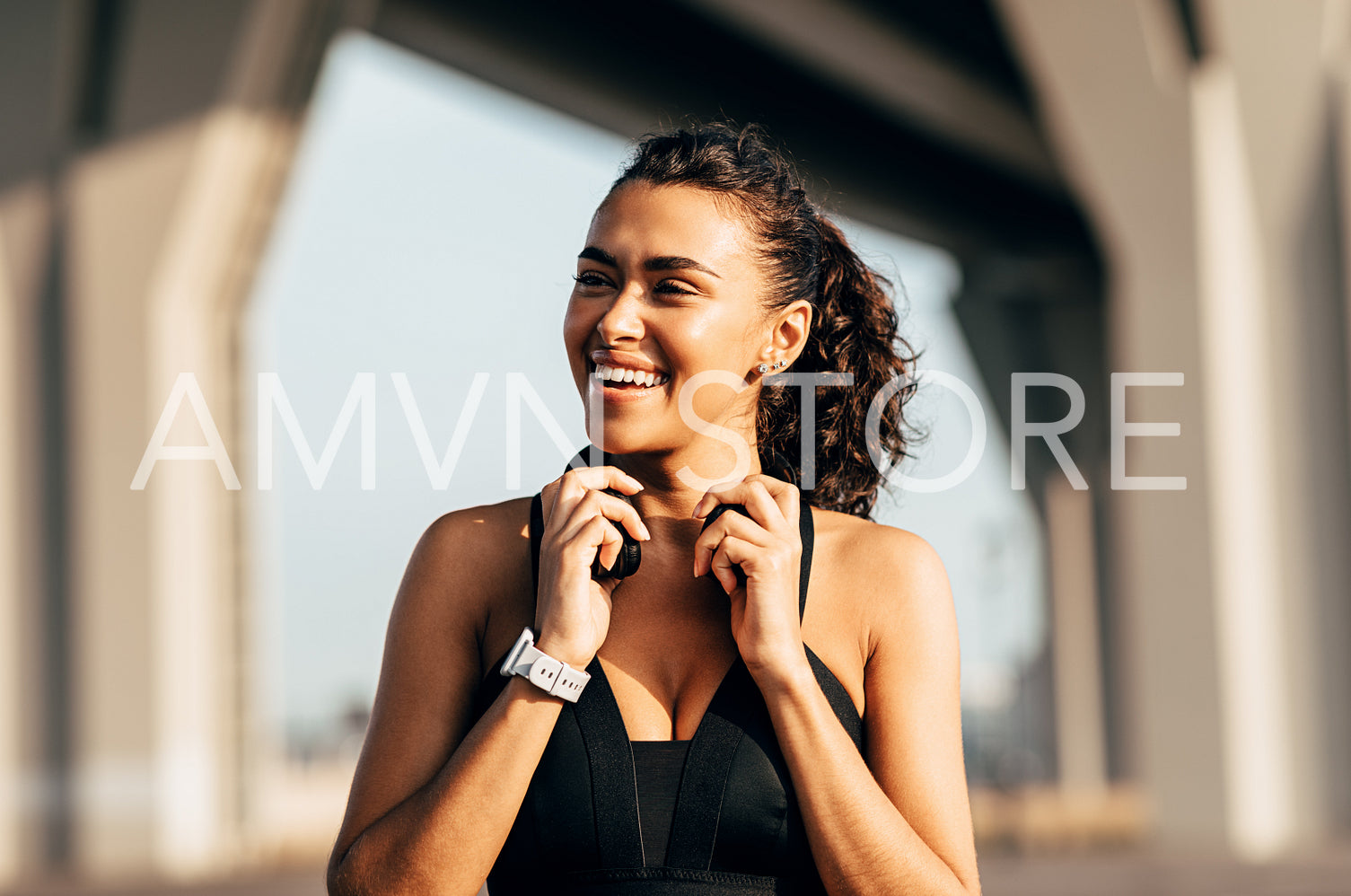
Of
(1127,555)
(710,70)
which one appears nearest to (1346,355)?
(1127,555)

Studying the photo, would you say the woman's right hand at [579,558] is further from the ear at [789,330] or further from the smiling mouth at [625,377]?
the ear at [789,330]

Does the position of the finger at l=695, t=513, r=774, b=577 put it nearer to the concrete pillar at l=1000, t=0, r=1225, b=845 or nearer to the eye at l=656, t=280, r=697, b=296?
the eye at l=656, t=280, r=697, b=296

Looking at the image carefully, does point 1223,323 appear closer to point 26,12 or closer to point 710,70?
point 710,70

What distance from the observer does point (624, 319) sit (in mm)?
1884

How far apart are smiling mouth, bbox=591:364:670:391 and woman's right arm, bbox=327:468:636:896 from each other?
0.41 ft

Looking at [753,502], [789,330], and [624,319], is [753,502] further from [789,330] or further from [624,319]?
[789,330]

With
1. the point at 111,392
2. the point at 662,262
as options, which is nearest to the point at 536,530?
the point at 662,262

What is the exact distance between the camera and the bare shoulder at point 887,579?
1941 millimetres

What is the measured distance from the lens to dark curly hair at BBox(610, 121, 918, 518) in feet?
6.89

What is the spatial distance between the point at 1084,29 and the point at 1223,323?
113 inches

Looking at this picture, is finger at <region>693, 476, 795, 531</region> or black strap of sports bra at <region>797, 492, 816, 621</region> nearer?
finger at <region>693, 476, 795, 531</region>

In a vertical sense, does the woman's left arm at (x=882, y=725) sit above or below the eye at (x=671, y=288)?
below

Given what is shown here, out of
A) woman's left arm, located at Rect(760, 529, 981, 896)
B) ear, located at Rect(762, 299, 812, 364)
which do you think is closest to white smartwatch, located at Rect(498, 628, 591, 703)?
woman's left arm, located at Rect(760, 529, 981, 896)

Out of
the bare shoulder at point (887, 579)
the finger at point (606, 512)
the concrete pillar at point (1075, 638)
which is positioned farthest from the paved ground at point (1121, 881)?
the concrete pillar at point (1075, 638)
